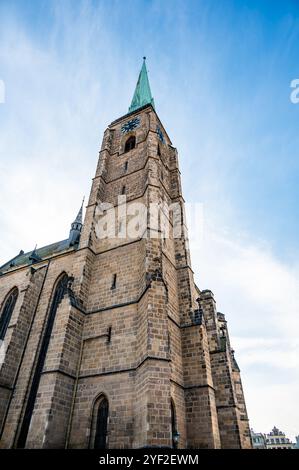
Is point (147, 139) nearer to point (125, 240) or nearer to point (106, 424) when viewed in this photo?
point (125, 240)

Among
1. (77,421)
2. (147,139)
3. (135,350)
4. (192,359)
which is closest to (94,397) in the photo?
(77,421)

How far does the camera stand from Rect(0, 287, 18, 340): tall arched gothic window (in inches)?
632

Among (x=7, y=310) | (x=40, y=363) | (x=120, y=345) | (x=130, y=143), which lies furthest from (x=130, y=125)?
(x=40, y=363)

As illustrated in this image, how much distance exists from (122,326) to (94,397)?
97.2 inches

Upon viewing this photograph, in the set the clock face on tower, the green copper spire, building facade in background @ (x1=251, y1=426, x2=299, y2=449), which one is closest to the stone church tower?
the clock face on tower

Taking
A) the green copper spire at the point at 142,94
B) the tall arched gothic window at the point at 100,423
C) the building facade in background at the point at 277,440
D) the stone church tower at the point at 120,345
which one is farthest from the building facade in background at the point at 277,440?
the green copper spire at the point at 142,94

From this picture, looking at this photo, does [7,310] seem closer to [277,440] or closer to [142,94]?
[142,94]

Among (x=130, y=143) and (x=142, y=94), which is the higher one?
(x=142, y=94)

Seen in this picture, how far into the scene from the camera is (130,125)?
20.8 metres

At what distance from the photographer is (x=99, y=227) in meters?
14.8

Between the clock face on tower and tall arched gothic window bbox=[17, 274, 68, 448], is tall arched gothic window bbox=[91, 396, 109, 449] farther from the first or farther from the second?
the clock face on tower

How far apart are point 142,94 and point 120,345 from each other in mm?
25334

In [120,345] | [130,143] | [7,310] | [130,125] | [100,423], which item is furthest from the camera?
[130,125]
